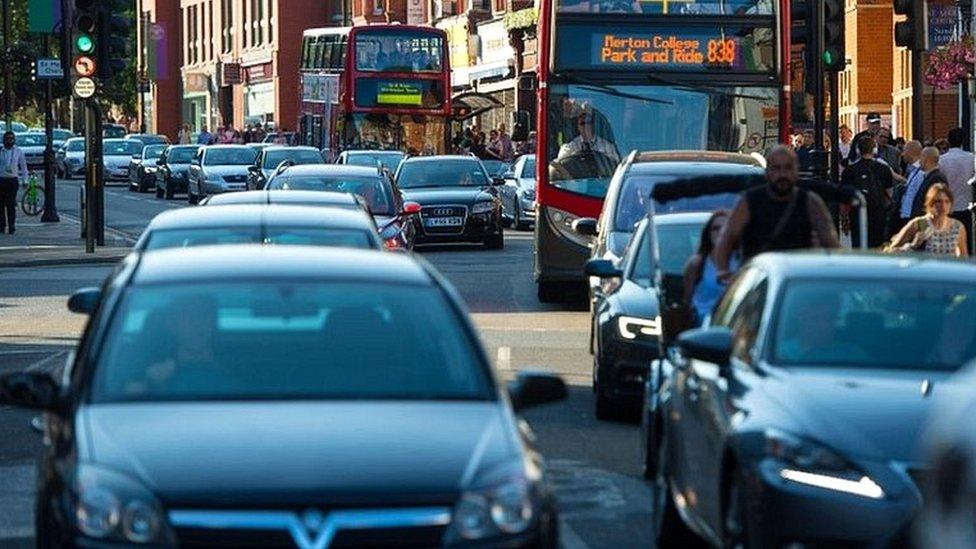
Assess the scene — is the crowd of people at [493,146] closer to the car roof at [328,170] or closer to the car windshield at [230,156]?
the car windshield at [230,156]

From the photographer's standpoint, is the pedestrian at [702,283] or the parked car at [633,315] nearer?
the pedestrian at [702,283]

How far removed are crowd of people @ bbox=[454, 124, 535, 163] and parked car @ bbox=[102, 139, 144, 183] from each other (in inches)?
713

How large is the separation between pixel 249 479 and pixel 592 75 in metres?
19.1

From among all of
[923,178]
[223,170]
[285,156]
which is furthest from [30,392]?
[223,170]

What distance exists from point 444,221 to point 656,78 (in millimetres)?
13582

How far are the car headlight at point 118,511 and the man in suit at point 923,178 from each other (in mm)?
15316

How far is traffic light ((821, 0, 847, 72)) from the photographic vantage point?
2598 cm

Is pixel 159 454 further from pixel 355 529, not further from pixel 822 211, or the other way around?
pixel 822 211

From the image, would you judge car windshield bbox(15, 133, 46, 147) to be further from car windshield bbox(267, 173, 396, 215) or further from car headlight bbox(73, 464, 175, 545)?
car headlight bbox(73, 464, 175, 545)

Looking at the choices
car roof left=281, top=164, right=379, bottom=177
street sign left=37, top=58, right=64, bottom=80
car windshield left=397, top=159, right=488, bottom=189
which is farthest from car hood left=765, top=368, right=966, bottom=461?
street sign left=37, top=58, right=64, bottom=80

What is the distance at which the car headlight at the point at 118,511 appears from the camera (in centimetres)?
737

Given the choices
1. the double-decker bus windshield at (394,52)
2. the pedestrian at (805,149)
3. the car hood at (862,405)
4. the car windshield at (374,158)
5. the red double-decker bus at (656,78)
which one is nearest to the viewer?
the car hood at (862,405)

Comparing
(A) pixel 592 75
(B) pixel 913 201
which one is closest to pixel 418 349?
(B) pixel 913 201

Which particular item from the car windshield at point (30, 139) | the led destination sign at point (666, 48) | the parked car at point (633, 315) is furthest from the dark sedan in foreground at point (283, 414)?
the car windshield at point (30, 139)
